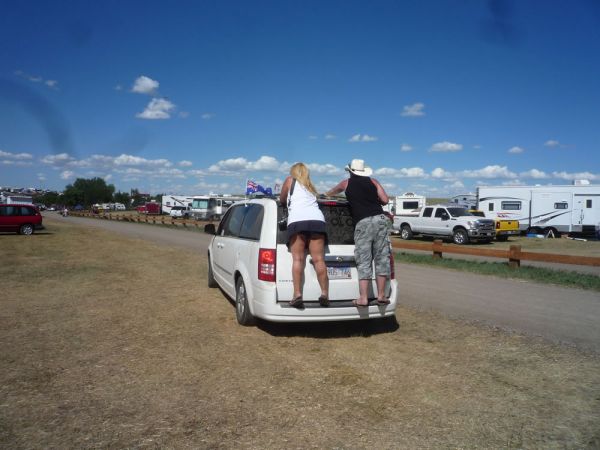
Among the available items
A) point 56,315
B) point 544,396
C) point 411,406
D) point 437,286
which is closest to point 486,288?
point 437,286

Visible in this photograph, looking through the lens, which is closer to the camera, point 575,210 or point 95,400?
point 95,400

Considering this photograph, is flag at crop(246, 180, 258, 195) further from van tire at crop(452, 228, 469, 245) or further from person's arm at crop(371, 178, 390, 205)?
person's arm at crop(371, 178, 390, 205)

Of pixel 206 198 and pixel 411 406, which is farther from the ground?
pixel 206 198

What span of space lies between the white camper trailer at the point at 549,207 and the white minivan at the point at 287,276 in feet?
83.3

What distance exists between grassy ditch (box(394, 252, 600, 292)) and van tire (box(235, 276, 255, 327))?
773 cm

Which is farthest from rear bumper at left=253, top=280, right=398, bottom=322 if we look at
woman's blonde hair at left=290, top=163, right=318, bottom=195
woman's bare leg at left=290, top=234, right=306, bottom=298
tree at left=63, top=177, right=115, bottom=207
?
tree at left=63, top=177, right=115, bottom=207

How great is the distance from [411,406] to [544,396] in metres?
1.23

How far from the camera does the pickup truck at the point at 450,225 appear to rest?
23250 millimetres

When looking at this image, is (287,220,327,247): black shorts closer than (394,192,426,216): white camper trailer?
Yes

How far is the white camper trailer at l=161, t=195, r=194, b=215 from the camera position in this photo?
66.8 metres

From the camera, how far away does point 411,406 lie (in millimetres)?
3697

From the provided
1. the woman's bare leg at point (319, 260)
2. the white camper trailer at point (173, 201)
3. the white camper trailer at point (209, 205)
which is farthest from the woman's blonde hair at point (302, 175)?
the white camper trailer at point (173, 201)

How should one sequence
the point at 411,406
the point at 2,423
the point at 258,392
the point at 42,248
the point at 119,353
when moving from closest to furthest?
the point at 2,423 → the point at 411,406 → the point at 258,392 → the point at 119,353 → the point at 42,248

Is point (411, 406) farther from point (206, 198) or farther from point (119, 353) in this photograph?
point (206, 198)
